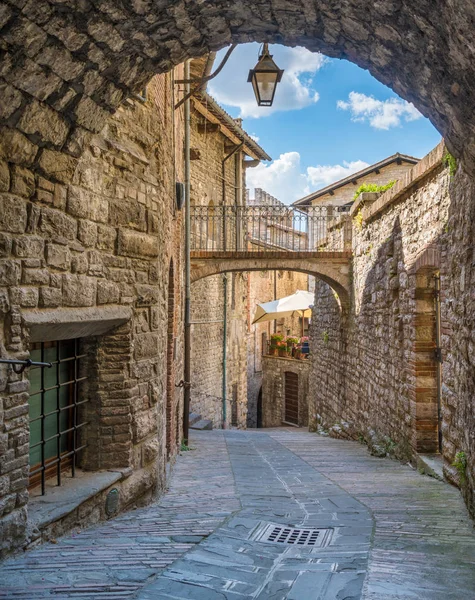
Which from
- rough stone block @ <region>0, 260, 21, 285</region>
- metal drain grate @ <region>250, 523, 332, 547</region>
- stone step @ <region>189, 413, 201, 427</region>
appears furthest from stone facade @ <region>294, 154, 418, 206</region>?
rough stone block @ <region>0, 260, 21, 285</region>

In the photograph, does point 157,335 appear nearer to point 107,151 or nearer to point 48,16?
point 107,151

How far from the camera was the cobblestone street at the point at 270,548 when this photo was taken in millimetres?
2832

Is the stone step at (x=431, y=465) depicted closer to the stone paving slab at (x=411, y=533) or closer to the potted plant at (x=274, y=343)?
the stone paving slab at (x=411, y=533)

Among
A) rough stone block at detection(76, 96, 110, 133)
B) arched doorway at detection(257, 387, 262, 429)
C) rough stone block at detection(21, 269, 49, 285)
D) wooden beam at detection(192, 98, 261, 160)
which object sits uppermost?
wooden beam at detection(192, 98, 261, 160)

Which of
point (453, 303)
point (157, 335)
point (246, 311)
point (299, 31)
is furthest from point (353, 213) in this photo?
point (246, 311)

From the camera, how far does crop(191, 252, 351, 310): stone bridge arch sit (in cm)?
1103

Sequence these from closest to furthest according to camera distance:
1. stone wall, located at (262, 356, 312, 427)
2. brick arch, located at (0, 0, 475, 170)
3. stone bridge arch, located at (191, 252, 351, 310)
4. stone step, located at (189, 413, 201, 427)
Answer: brick arch, located at (0, 0, 475, 170)
stone bridge arch, located at (191, 252, 351, 310)
stone step, located at (189, 413, 201, 427)
stone wall, located at (262, 356, 312, 427)

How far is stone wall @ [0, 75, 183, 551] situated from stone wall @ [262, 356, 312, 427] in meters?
Answer: 17.1

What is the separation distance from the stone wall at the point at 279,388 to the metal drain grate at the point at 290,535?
18.3 meters

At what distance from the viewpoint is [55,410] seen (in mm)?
4414

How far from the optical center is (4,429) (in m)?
3.45

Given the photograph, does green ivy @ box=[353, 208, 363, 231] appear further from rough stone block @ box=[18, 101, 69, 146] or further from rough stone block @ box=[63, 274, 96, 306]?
rough stone block @ box=[18, 101, 69, 146]

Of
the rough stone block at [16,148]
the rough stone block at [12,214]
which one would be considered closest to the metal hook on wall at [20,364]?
the rough stone block at [12,214]

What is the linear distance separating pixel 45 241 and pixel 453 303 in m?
3.60
